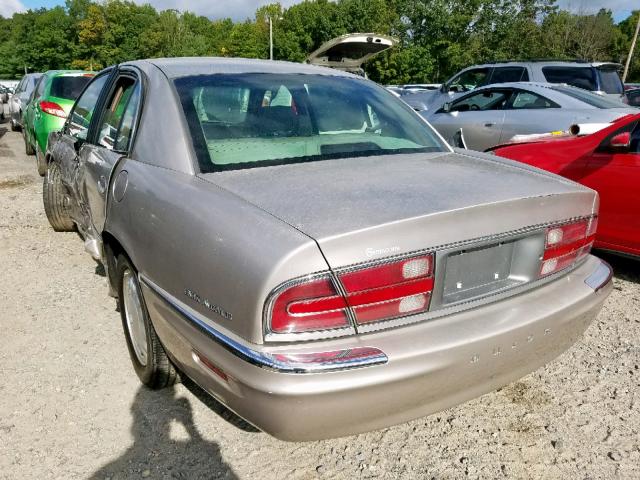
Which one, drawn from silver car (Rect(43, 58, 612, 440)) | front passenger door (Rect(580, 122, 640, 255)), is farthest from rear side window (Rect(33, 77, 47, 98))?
front passenger door (Rect(580, 122, 640, 255))

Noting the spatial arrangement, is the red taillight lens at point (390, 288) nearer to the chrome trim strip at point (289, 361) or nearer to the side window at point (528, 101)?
the chrome trim strip at point (289, 361)

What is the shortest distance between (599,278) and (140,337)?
2.17 m

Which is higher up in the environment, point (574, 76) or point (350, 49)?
point (350, 49)

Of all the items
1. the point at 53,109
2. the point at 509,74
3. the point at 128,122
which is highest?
the point at 509,74

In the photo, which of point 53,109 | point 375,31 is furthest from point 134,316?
point 375,31

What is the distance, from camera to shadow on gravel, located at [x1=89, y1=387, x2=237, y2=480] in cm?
213

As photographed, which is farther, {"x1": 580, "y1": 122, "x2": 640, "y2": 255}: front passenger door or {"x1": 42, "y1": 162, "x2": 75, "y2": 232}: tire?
{"x1": 42, "y1": 162, "x2": 75, "y2": 232}: tire

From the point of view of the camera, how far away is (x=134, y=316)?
2715mm

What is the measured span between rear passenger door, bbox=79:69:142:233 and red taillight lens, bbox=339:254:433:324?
1548mm

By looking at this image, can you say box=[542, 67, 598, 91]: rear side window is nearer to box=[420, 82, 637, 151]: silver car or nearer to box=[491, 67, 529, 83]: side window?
box=[491, 67, 529, 83]: side window

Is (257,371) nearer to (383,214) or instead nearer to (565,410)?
(383,214)

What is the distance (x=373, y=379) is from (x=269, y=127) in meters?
1.41

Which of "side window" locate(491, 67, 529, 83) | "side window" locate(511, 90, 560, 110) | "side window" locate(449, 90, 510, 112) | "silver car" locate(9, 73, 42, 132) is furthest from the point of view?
"silver car" locate(9, 73, 42, 132)

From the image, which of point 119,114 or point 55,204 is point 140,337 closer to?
point 119,114
